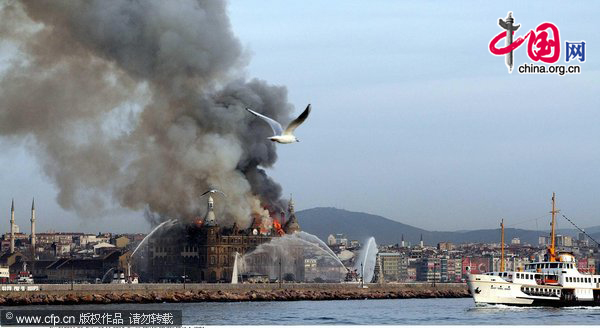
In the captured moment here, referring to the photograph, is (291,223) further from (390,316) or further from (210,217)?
(390,316)

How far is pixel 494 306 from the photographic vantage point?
73.2 meters

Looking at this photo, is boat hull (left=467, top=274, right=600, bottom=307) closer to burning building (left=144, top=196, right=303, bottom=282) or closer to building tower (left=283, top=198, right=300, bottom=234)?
burning building (left=144, top=196, right=303, bottom=282)

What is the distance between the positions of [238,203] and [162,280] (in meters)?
11.0

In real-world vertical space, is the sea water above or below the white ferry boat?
below

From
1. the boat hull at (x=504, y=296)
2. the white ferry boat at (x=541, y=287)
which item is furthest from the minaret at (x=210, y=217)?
the boat hull at (x=504, y=296)

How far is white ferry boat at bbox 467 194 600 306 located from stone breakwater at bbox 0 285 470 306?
2653cm

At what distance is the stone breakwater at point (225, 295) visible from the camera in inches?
3460

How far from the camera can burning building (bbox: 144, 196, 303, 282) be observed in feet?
397

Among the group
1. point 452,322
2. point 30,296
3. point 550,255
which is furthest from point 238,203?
point 452,322

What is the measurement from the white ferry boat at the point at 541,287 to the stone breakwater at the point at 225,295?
26530mm

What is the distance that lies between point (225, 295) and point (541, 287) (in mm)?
30528

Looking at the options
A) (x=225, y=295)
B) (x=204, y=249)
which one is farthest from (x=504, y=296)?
Result: (x=204, y=249)

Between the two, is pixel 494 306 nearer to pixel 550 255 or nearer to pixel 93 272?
pixel 550 255

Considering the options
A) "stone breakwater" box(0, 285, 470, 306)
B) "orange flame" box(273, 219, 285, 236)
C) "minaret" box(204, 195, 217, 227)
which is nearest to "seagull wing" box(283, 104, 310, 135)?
"stone breakwater" box(0, 285, 470, 306)
